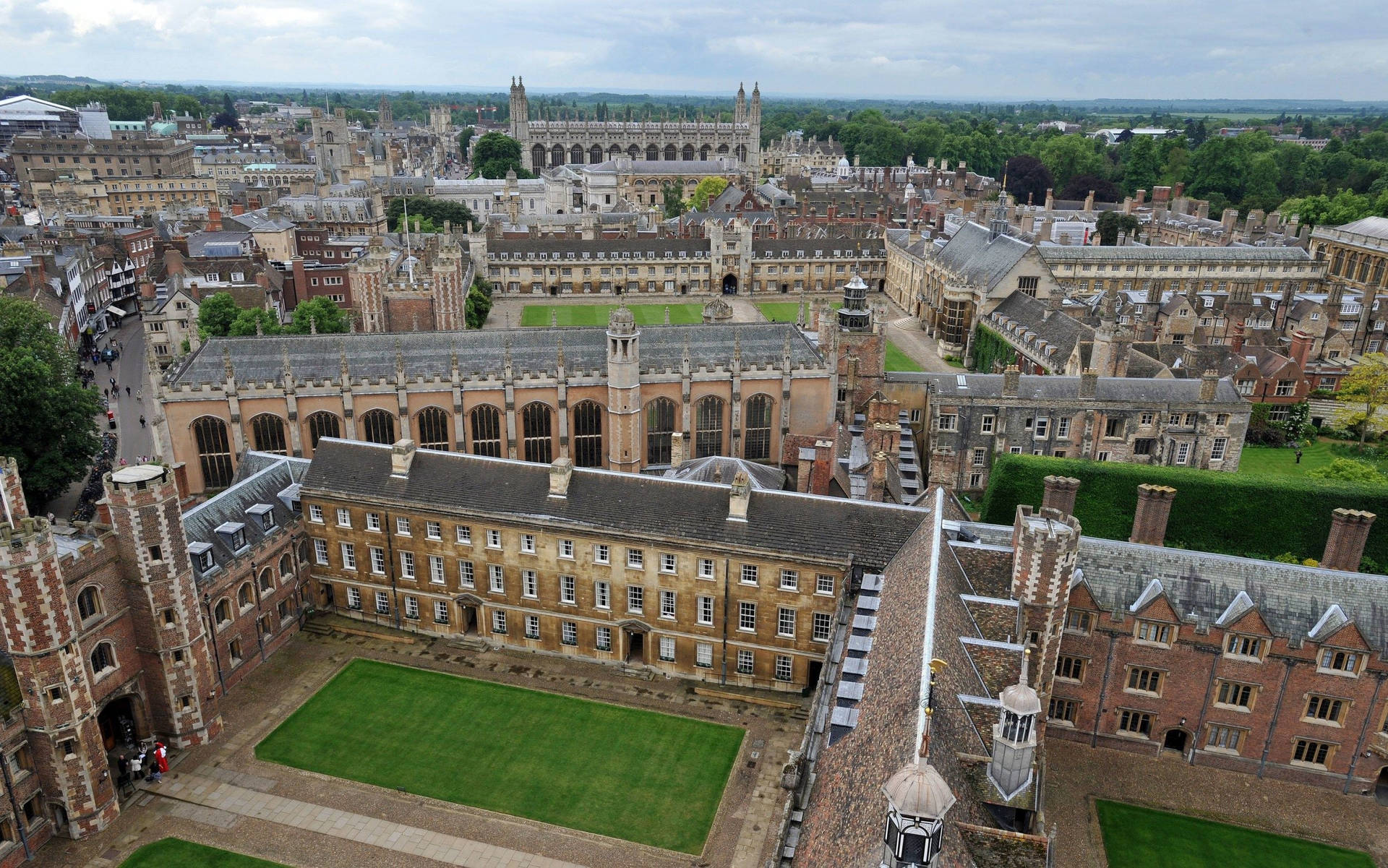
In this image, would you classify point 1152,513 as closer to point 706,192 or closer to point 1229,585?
point 1229,585

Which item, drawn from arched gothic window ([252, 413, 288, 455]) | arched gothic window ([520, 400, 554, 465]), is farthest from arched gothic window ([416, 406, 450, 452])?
arched gothic window ([252, 413, 288, 455])

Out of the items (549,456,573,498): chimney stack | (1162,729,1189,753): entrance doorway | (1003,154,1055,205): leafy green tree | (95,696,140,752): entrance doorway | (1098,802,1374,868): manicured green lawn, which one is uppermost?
(1003,154,1055,205): leafy green tree

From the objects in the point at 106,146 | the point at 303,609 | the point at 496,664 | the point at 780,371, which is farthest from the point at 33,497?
the point at 106,146

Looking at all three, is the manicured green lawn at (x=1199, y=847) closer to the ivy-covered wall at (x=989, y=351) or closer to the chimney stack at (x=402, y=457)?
the chimney stack at (x=402, y=457)

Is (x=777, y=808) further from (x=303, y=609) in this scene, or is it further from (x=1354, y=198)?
(x=1354, y=198)

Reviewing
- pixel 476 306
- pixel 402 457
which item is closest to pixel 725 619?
pixel 402 457

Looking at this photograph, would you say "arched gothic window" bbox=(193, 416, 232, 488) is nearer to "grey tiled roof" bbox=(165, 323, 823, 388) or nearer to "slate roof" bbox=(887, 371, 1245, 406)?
"grey tiled roof" bbox=(165, 323, 823, 388)
